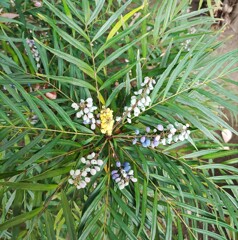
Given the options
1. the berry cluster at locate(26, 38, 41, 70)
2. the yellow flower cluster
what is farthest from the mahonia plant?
the berry cluster at locate(26, 38, 41, 70)

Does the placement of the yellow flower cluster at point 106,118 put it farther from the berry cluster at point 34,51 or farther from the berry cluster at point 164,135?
the berry cluster at point 34,51

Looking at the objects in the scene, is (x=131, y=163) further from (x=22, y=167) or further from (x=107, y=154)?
(x=22, y=167)

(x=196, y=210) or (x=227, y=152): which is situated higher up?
(x=227, y=152)

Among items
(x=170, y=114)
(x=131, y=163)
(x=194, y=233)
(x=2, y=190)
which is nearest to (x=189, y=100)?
(x=170, y=114)

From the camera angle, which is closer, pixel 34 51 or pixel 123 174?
pixel 123 174

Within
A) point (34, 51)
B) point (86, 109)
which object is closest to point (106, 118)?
point (86, 109)

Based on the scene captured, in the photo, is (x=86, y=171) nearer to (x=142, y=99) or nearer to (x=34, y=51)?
(x=142, y=99)

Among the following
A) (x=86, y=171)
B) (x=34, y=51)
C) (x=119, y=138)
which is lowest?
(x=86, y=171)
